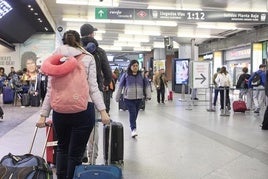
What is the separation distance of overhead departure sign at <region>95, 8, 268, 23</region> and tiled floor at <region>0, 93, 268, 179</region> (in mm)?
4740

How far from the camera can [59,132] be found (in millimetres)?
3410

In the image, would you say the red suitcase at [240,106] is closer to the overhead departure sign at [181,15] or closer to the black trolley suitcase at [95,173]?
the overhead departure sign at [181,15]

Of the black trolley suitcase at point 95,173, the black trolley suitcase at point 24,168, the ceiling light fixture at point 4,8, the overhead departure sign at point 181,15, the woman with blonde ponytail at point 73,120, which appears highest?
the ceiling light fixture at point 4,8

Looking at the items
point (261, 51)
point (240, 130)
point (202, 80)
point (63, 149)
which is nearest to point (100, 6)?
point (202, 80)

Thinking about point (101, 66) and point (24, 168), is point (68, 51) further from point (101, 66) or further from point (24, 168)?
point (101, 66)

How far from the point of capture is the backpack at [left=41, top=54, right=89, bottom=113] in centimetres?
314

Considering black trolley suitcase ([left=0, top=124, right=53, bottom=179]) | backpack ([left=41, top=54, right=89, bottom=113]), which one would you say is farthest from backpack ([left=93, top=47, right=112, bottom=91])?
black trolley suitcase ([left=0, top=124, right=53, bottom=179])

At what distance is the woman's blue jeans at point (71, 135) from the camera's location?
3318 mm

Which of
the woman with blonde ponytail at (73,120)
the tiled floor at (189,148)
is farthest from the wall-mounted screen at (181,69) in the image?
the woman with blonde ponytail at (73,120)

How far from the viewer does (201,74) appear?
15531 millimetres

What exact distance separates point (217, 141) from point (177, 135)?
3.28 ft

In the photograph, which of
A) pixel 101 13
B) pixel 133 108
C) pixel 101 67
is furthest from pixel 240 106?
pixel 101 67

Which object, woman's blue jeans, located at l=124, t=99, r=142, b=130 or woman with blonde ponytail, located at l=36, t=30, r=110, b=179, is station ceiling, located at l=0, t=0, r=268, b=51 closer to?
woman's blue jeans, located at l=124, t=99, r=142, b=130

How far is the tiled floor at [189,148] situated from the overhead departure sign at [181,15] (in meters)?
4.74
